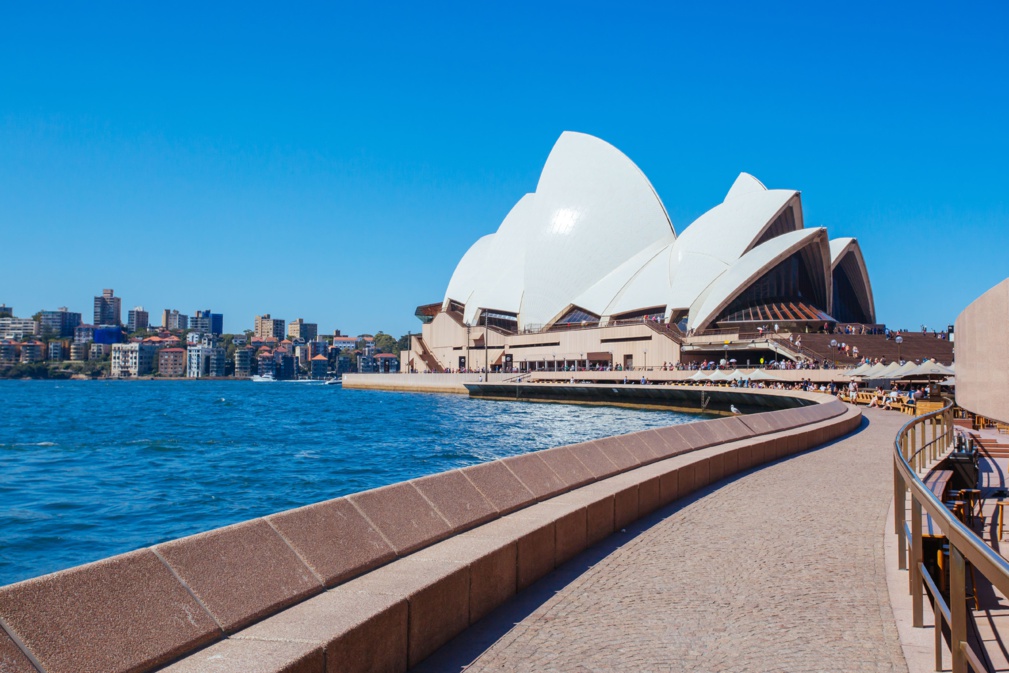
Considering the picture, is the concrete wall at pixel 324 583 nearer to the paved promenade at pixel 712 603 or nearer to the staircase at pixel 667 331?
the paved promenade at pixel 712 603

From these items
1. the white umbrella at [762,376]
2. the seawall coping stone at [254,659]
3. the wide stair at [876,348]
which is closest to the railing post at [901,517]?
the seawall coping stone at [254,659]

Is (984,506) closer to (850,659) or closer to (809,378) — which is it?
(850,659)

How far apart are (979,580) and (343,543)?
4.42m

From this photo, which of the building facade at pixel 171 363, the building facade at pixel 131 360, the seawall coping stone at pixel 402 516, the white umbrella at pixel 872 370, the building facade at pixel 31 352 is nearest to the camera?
the seawall coping stone at pixel 402 516

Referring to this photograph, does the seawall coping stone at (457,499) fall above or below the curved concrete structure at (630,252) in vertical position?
below

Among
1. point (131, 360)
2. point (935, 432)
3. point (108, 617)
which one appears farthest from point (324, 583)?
point (131, 360)

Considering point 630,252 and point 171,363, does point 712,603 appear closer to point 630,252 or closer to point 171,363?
point 630,252

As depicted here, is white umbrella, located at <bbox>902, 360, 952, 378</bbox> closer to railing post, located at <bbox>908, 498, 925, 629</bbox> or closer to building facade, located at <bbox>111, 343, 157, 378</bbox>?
railing post, located at <bbox>908, 498, 925, 629</bbox>

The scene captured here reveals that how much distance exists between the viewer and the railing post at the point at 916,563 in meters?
4.07

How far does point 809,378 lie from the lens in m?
40.5

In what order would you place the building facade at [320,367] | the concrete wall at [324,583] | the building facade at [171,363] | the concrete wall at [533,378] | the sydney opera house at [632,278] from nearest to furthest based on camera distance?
the concrete wall at [324,583] → the concrete wall at [533,378] → the sydney opera house at [632,278] → the building facade at [171,363] → the building facade at [320,367]

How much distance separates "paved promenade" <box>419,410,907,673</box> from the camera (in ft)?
12.2

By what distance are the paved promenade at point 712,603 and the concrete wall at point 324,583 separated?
8.6 inches

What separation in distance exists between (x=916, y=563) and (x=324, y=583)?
9.08ft
